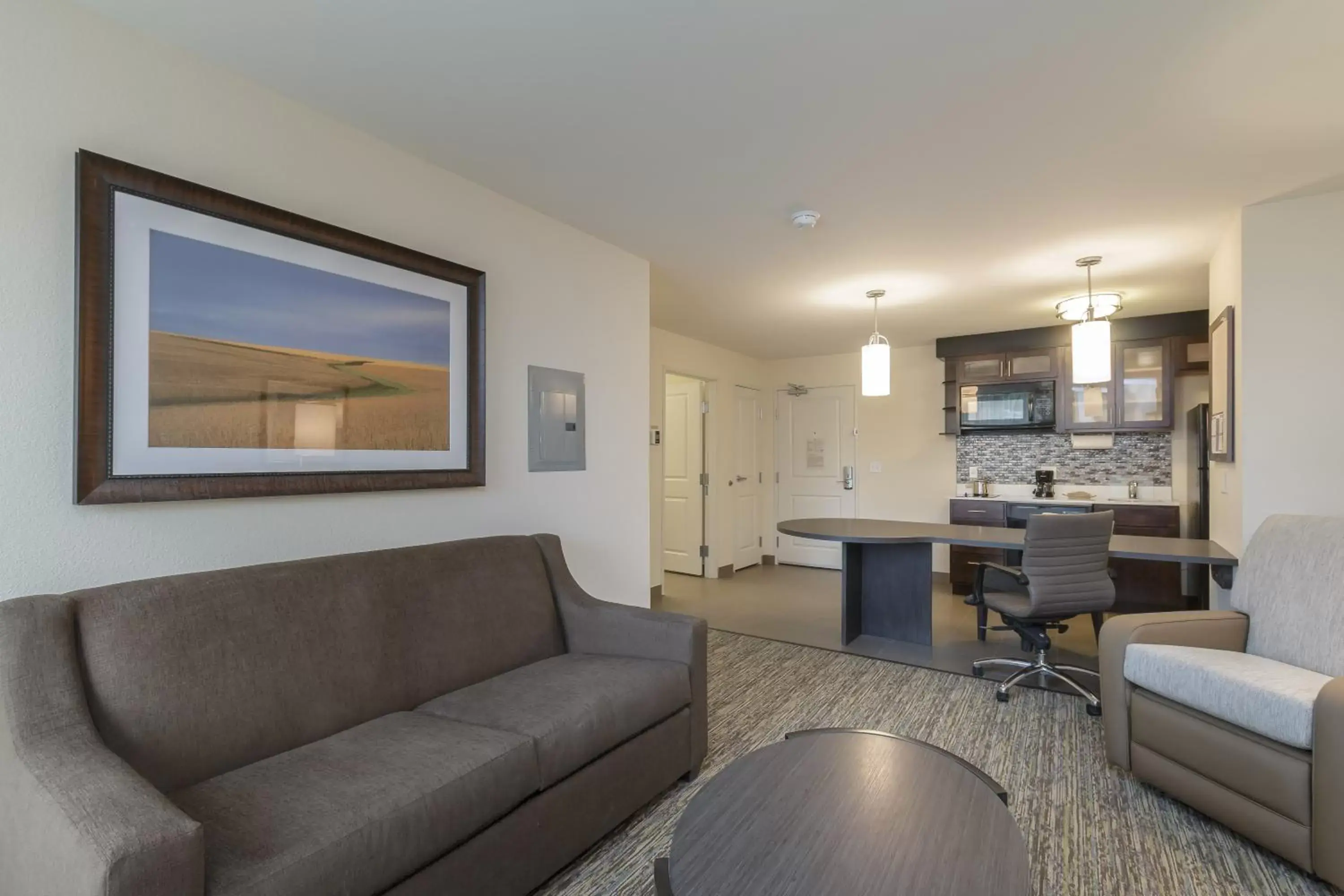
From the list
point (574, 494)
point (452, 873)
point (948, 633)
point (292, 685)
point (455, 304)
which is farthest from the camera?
point (948, 633)

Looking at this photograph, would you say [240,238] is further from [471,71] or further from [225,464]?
[471,71]

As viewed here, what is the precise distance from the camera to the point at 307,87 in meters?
2.02

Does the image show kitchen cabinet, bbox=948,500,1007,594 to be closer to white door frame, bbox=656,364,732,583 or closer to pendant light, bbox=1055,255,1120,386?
pendant light, bbox=1055,255,1120,386

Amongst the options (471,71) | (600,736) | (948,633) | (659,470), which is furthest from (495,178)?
(948,633)

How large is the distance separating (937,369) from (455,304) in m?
5.12

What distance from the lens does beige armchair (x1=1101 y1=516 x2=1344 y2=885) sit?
5.82 feet

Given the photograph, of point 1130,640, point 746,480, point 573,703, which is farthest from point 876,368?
point 746,480

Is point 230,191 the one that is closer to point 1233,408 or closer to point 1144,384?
point 1233,408

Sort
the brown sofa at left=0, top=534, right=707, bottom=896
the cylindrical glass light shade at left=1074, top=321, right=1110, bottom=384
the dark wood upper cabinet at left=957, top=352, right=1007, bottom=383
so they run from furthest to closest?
the dark wood upper cabinet at left=957, top=352, right=1007, bottom=383 → the cylindrical glass light shade at left=1074, top=321, right=1110, bottom=384 → the brown sofa at left=0, top=534, right=707, bottom=896

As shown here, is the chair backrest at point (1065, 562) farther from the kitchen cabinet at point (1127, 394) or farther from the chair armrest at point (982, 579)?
the kitchen cabinet at point (1127, 394)

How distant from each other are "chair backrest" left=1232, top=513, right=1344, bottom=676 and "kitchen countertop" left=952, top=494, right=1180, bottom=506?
101 inches

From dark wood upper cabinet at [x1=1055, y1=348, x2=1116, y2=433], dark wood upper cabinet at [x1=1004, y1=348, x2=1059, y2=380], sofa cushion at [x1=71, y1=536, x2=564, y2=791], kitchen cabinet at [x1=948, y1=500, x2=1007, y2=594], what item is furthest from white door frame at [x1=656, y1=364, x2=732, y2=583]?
sofa cushion at [x1=71, y1=536, x2=564, y2=791]

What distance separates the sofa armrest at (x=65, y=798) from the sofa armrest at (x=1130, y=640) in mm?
2879

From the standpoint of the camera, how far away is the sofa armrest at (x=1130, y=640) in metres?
2.36
